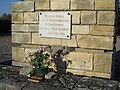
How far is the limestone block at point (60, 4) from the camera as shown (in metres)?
4.50

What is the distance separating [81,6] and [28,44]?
4.97 ft

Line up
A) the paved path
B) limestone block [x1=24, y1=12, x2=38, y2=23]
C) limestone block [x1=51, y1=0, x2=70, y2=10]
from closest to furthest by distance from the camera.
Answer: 1. the paved path
2. limestone block [x1=51, y1=0, x2=70, y2=10]
3. limestone block [x1=24, y1=12, x2=38, y2=23]

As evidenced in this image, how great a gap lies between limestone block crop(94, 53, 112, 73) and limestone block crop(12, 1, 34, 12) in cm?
175

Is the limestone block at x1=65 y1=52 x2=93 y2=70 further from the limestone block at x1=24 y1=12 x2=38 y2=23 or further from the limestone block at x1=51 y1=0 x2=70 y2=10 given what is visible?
the limestone block at x1=24 y1=12 x2=38 y2=23

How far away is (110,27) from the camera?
4.21 meters

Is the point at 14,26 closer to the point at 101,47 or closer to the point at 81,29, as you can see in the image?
the point at 81,29

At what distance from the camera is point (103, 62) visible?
4.32 metres

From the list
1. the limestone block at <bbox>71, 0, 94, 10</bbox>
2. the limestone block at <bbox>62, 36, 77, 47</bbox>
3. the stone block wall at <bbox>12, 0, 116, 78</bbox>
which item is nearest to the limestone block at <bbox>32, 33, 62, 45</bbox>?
the stone block wall at <bbox>12, 0, 116, 78</bbox>

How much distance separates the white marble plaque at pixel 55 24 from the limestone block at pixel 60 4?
105 mm

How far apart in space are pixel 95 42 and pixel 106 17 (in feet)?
1.72

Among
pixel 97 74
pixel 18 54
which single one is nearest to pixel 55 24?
pixel 18 54

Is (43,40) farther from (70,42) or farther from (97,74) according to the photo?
(97,74)

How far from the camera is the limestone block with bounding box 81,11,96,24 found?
4.30 m

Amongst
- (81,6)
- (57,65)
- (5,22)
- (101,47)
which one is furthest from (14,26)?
(5,22)
